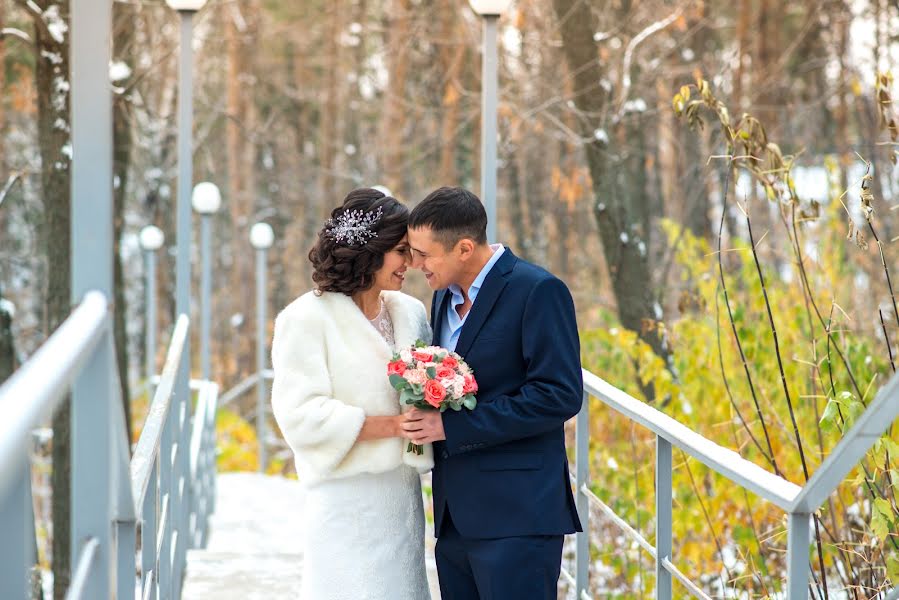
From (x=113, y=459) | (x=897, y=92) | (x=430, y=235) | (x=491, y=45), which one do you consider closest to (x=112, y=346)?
(x=113, y=459)

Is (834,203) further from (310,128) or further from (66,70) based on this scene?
(310,128)

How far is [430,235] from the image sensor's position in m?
3.19

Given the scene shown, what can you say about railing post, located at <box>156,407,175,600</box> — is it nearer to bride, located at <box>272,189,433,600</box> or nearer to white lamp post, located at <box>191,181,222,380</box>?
bride, located at <box>272,189,433,600</box>

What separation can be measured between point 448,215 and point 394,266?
0.25 metres

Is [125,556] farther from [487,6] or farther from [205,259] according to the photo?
[205,259]

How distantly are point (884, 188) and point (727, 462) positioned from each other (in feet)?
55.6

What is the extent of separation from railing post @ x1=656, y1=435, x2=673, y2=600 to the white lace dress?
664mm

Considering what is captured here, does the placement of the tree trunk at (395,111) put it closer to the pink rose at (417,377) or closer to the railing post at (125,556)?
the pink rose at (417,377)

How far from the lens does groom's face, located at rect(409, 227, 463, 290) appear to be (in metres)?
3.20

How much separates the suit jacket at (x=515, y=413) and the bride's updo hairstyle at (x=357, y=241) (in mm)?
307

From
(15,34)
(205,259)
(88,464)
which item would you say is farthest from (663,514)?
(205,259)

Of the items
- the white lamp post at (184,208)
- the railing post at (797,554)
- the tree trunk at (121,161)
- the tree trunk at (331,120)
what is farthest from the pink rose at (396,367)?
the tree trunk at (331,120)

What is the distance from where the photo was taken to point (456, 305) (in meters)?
3.38

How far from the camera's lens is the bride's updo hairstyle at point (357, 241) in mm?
3301
